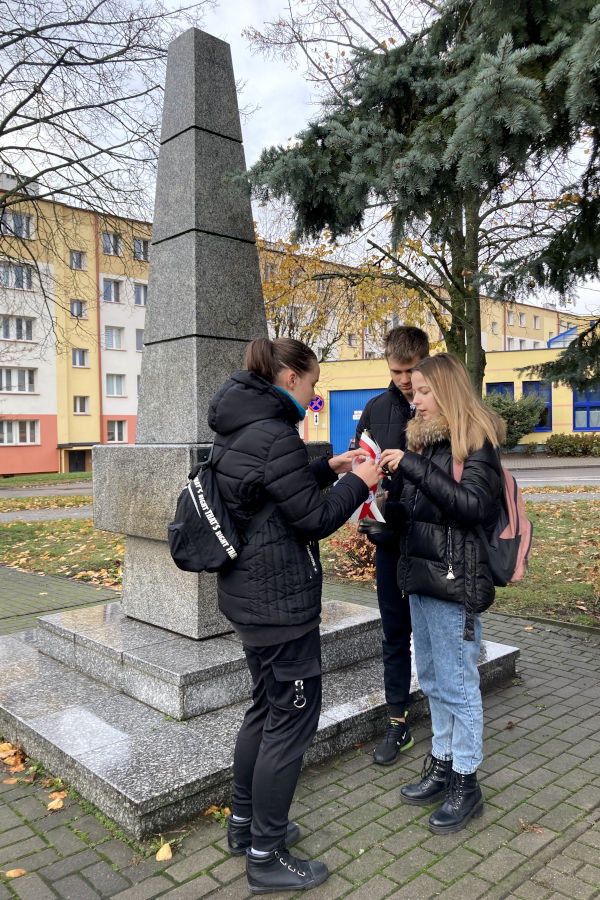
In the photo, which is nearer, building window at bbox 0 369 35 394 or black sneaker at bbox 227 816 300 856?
black sneaker at bbox 227 816 300 856

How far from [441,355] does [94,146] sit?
40.8ft

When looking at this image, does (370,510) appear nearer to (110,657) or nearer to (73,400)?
(110,657)

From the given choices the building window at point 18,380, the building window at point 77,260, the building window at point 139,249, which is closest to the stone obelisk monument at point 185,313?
the building window at point 139,249

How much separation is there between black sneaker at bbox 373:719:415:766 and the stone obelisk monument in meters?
1.14

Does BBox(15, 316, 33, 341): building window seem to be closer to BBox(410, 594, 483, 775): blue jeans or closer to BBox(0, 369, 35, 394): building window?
BBox(0, 369, 35, 394): building window

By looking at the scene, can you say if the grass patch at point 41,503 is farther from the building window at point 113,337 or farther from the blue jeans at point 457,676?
the building window at point 113,337

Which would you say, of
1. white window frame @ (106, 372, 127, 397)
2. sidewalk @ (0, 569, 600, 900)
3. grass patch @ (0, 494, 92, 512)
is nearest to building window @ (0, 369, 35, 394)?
white window frame @ (106, 372, 127, 397)

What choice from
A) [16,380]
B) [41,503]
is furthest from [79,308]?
[16,380]

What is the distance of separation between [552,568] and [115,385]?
105ft

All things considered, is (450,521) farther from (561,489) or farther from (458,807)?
(561,489)

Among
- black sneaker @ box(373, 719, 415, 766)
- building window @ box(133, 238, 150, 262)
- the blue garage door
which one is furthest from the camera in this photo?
the blue garage door

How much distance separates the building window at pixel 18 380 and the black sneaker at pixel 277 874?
1336 inches

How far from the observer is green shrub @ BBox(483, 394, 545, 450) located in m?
31.2

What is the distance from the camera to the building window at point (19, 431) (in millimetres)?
33281
